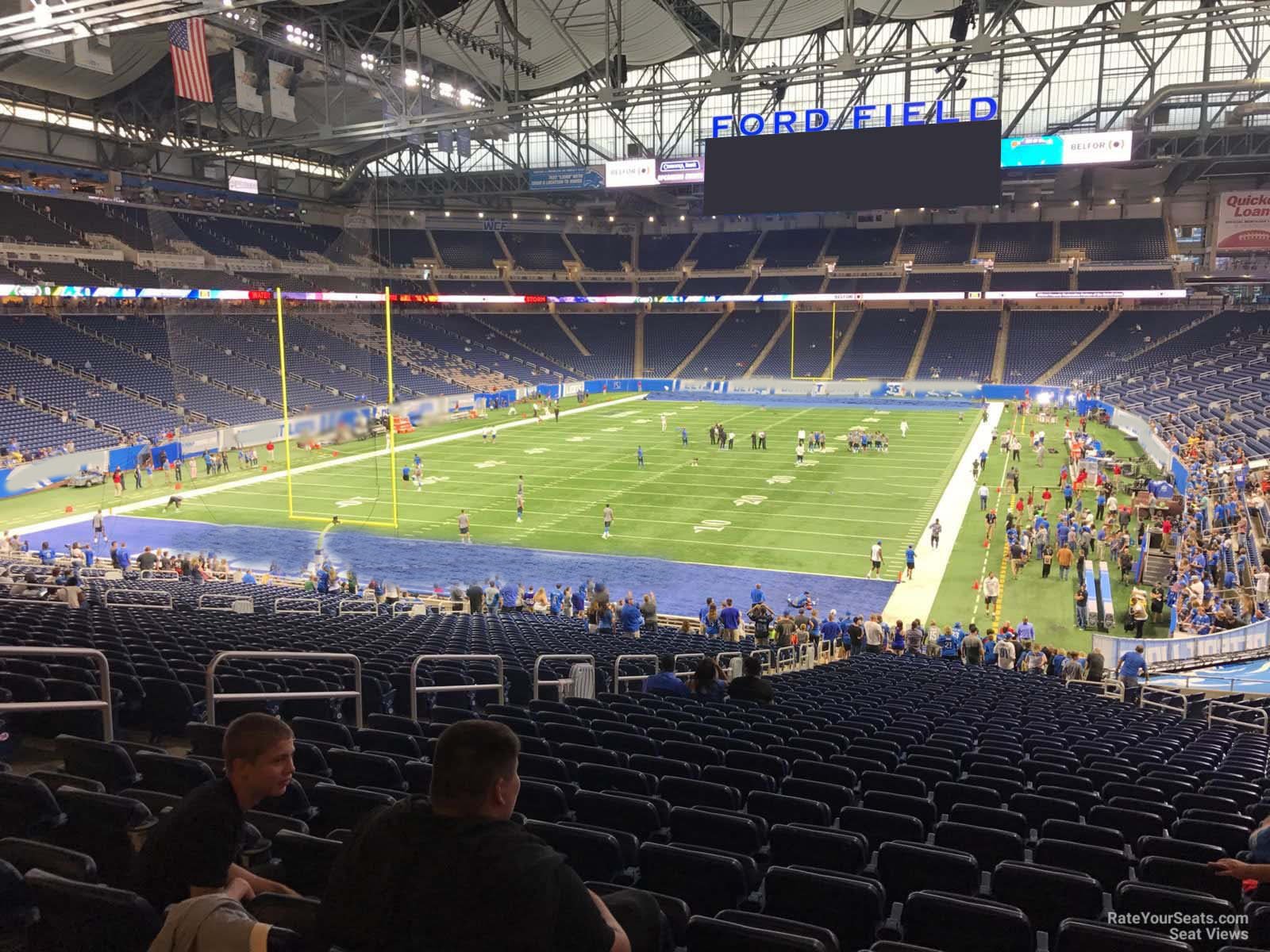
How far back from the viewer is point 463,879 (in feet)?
7.62

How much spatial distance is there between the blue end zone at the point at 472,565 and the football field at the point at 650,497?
33.7 inches

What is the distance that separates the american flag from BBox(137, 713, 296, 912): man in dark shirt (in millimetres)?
24712

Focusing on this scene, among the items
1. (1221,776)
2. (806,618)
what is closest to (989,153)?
(806,618)

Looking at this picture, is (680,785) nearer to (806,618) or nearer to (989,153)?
(806,618)

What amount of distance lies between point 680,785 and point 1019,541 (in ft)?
78.1

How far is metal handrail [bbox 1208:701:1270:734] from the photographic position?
12603 mm

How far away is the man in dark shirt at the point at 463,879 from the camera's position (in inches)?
90.6

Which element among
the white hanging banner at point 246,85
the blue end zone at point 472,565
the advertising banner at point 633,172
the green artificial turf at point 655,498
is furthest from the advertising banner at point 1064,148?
the white hanging banner at point 246,85

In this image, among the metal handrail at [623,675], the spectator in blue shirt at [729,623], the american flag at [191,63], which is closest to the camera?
the metal handrail at [623,675]

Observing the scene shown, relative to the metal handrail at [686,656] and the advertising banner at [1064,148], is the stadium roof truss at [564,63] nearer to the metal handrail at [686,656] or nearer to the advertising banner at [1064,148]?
the advertising banner at [1064,148]

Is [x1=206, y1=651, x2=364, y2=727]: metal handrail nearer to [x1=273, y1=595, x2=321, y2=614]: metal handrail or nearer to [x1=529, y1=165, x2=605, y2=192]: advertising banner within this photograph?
[x1=273, y1=595, x2=321, y2=614]: metal handrail

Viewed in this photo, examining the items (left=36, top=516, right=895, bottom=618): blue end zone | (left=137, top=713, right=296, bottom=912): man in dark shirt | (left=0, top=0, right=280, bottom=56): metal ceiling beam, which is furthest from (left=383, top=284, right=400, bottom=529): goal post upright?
(left=137, top=713, right=296, bottom=912): man in dark shirt

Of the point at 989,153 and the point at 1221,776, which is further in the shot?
the point at 989,153

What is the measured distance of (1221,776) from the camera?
7.90 m
